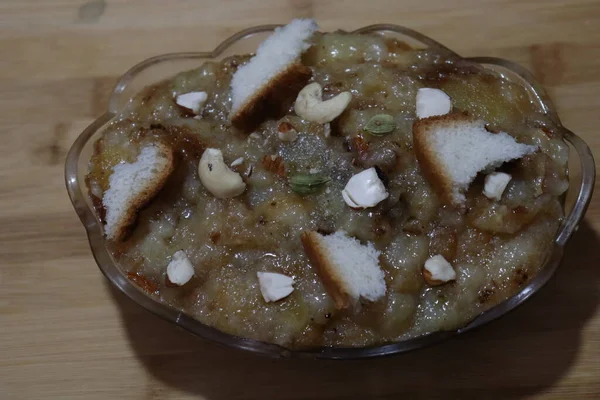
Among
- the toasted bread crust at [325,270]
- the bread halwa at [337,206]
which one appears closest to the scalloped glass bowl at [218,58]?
the bread halwa at [337,206]

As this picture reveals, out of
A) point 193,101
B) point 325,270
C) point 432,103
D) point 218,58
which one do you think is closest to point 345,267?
point 325,270

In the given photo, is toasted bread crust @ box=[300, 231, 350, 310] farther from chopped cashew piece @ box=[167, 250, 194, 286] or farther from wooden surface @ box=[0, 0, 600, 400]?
wooden surface @ box=[0, 0, 600, 400]

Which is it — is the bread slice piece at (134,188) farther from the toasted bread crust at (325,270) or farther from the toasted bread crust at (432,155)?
the toasted bread crust at (432,155)

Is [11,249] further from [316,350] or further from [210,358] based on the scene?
[316,350]

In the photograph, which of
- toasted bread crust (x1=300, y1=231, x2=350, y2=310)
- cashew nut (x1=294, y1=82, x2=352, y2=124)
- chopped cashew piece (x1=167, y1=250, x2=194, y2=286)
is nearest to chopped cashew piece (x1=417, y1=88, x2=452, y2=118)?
cashew nut (x1=294, y1=82, x2=352, y2=124)

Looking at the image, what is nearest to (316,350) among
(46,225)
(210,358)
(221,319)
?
(221,319)

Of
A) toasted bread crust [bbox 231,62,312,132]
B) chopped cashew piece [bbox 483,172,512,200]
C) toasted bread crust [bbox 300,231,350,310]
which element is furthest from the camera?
toasted bread crust [bbox 231,62,312,132]

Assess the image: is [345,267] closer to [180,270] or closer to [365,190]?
[365,190]
